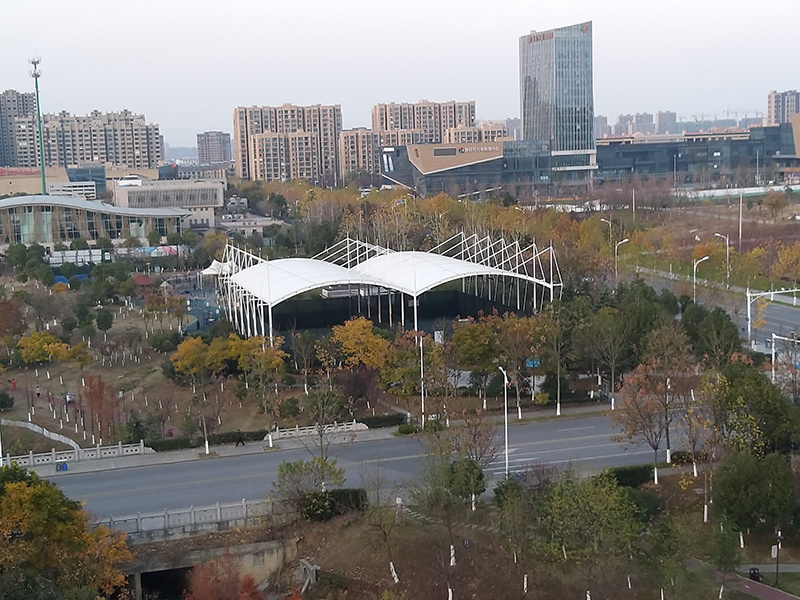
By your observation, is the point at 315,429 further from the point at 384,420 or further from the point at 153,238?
the point at 153,238

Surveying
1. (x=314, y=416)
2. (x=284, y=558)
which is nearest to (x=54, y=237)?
(x=314, y=416)

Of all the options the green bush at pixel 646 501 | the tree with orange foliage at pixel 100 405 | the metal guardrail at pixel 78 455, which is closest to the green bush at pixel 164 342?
the tree with orange foliage at pixel 100 405

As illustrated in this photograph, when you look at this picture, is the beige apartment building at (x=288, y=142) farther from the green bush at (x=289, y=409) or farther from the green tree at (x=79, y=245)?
the green bush at (x=289, y=409)

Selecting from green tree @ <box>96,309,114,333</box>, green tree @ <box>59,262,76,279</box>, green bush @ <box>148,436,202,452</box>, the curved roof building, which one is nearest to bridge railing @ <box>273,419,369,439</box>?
green bush @ <box>148,436,202,452</box>

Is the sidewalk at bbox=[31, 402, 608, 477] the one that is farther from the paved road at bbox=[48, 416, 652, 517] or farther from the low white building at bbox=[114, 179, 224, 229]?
the low white building at bbox=[114, 179, 224, 229]

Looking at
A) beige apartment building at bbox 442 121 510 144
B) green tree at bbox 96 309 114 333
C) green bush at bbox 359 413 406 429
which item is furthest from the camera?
beige apartment building at bbox 442 121 510 144

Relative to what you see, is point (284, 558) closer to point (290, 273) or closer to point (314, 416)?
point (314, 416)

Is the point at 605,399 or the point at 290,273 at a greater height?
the point at 290,273
